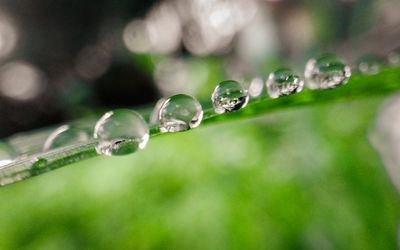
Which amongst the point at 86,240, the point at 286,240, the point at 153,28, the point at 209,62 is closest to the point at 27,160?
the point at 86,240

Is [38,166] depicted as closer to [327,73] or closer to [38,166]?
[38,166]

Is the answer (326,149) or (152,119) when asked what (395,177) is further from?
(152,119)

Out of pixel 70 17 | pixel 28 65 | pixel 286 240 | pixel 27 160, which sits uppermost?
pixel 70 17

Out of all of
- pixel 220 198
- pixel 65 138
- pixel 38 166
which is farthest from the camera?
pixel 220 198

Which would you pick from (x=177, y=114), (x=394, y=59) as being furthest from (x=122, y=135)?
(x=394, y=59)

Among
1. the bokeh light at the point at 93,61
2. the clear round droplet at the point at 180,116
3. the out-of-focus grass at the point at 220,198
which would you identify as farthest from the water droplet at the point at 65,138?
the bokeh light at the point at 93,61

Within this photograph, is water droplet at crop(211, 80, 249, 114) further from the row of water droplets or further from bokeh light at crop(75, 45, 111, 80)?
bokeh light at crop(75, 45, 111, 80)
